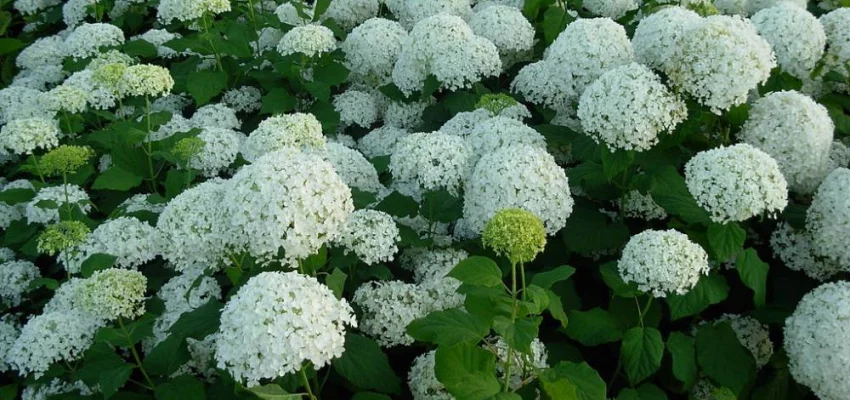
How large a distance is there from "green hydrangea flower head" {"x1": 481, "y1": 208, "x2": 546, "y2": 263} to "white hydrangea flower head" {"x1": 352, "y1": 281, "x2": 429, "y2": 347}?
91 centimetres

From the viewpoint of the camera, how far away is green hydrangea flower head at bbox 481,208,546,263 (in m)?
2.79

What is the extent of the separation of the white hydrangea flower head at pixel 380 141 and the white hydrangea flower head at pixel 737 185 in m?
2.31

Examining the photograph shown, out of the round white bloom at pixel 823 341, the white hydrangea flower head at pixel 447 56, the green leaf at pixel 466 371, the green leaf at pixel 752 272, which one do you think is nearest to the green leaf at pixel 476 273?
the green leaf at pixel 466 371

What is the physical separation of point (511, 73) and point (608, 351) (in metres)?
2.67

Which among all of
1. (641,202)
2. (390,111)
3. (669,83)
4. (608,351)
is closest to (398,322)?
(608,351)

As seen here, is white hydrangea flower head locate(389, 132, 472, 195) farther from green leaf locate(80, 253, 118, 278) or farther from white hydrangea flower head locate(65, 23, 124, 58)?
white hydrangea flower head locate(65, 23, 124, 58)

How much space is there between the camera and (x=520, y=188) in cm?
363

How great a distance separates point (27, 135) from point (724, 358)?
185 inches

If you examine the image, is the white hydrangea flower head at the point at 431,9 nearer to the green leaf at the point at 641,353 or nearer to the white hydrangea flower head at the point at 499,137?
the white hydrangea flower head at the point at 499,137

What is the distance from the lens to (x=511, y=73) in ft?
19.6

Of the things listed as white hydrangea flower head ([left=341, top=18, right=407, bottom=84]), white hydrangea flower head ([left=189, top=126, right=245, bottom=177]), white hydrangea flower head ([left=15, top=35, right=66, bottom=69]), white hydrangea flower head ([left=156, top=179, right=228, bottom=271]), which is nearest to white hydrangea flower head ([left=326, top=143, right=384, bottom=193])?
white hydrangea flower head ([left=156, top=179, right=228, bottom=271])

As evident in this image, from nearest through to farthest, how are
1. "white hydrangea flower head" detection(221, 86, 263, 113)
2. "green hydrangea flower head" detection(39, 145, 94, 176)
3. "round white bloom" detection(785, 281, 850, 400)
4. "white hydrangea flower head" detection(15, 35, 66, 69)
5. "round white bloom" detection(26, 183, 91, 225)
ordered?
"round white bloom" detection(785, 281, 850, 400), "green hydrangea flower head" detection(39, 145, 94, 176), "round white bloom" detection(26, 183, 91, 225), "white hydrangea flower head" detection(221, 86, 263, 113), "white hydrangea flower head" detection(15, 35, 66, 69)

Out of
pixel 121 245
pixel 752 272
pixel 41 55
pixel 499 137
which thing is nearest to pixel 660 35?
pixel 499 137

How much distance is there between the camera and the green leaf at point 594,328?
11.6 feet
